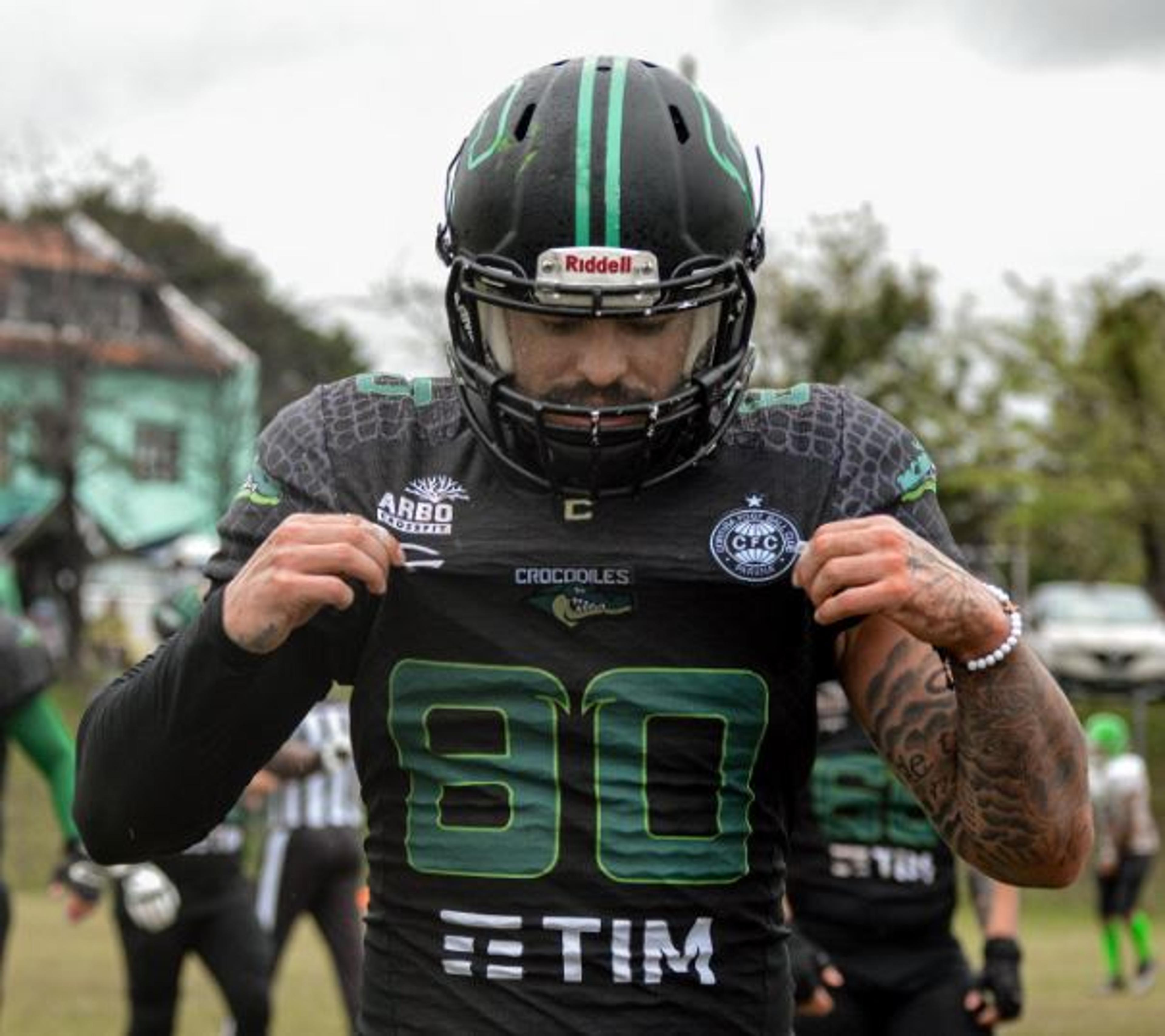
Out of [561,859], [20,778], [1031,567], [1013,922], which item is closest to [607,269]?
[561,859]

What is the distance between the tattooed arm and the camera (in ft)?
7.87

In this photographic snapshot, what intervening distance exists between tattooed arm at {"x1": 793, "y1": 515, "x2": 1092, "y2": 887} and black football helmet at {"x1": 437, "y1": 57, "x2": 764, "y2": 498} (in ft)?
0.95

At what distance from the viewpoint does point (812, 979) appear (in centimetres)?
510

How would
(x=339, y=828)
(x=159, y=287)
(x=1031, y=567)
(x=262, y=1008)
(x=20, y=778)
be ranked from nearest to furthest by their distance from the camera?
(x=262, y=1008) < (x=339, y=828) < (x=20, y=778) < (x=159, y=287) < (x=1031, y=567)

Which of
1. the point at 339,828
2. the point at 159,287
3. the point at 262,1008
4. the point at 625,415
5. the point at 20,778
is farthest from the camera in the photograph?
the point at 159,287

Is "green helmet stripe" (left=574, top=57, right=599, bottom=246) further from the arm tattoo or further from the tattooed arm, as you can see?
the arm tattoo

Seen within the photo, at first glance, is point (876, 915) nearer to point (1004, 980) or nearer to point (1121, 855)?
point (1004, 980)

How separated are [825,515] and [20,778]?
23.5 meters

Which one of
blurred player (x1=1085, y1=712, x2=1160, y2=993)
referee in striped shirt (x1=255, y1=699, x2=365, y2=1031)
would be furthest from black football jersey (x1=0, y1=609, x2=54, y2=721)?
blurred player (x1=1085, y1=712, x2=1160, y2=993)

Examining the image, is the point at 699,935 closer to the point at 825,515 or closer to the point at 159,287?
the point at 825,515

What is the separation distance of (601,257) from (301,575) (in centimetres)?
52

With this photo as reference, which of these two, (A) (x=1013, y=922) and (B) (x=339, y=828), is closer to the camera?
(A) (x=1013, y=922)

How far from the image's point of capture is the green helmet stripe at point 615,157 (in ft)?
8.61

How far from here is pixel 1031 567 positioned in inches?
1871
